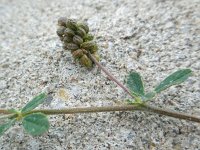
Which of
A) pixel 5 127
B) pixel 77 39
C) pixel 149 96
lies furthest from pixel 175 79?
pixel 5 127

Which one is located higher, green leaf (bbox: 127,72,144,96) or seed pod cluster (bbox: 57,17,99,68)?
seed pod cluster (bbox: 57,17,99,68)

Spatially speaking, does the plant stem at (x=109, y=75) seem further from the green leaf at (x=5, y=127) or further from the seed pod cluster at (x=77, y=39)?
the green leaf at (x=5, y=127)

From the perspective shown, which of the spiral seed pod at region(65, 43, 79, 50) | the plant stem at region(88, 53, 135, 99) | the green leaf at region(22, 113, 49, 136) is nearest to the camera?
the green leaf at region(22, 113, 49, 136)

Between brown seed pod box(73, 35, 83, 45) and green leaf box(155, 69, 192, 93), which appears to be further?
brown seed pod box(73, 35, 83, 45)

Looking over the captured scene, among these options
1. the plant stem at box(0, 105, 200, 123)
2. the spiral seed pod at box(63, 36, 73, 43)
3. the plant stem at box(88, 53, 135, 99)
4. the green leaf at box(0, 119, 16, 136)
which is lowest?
the plant stem at box(0, 105, 200, 123)

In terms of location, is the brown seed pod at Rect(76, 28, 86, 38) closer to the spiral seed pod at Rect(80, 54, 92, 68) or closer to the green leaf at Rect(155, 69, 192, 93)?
the spiral seed pod at Rect(80, 54, 92, 68)

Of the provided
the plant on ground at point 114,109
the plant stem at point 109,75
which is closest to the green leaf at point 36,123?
the plant on ground at point 114,109

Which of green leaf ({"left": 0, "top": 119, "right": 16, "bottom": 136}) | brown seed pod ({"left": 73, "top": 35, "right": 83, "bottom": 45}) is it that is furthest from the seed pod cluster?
green leaf ({"left": 0, "top": 119, "right": 16, "bottom": 136})

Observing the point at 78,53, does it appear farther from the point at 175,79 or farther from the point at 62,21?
the point at 175,79
